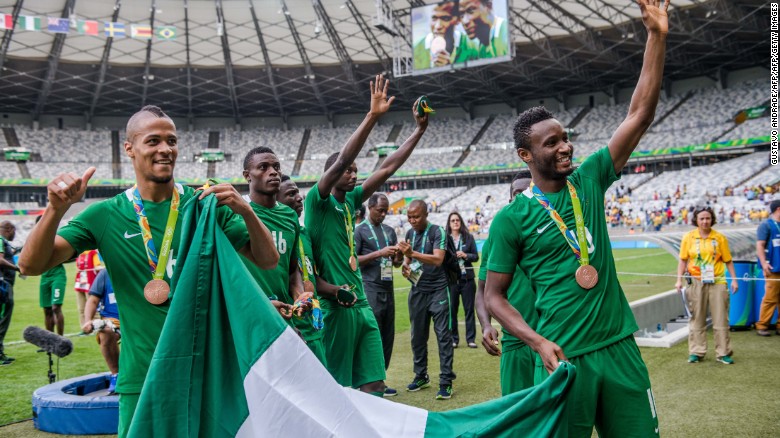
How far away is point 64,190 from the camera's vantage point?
238cm

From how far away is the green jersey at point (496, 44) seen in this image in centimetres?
2778

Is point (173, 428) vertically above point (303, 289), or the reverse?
point (303, 289)

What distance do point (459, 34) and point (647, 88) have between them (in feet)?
89.5

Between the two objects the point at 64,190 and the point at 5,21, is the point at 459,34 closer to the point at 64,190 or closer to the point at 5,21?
the point at 5,21

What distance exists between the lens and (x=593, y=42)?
3741cm

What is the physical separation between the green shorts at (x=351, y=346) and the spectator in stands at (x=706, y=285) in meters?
4.71

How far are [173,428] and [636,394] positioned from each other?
194 cm

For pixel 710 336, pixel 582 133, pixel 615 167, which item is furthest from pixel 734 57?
pixel 615 167

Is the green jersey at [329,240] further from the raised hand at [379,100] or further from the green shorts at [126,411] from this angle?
the green shorts at [126,411]

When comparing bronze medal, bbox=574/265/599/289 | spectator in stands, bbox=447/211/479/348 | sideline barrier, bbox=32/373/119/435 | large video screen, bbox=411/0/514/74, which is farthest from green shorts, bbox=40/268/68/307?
large video screen, bbox=411/0/514/74

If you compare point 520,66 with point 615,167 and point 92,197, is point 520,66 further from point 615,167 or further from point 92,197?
point 615,167

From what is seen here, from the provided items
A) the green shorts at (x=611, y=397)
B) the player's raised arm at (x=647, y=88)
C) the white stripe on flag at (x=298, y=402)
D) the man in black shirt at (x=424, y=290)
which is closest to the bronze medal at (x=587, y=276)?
the green shorts at (x=611, y=397)

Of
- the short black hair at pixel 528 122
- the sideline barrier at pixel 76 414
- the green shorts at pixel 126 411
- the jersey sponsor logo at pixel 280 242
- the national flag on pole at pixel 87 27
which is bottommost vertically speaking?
the sideline barrier at pixel 76 414

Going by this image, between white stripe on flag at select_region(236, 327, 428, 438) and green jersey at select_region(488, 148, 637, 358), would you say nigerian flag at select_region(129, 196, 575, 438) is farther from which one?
green jersey at select_region(488, 148, 637, 358)
